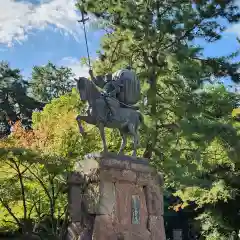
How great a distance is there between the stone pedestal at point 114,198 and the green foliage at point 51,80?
106 ft

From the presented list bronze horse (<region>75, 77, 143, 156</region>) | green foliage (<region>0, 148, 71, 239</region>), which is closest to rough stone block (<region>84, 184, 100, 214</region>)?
bronze horse (<region>75, 77, 143, 156</region>)

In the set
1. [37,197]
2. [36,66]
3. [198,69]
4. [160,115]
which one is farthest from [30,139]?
[36,66]

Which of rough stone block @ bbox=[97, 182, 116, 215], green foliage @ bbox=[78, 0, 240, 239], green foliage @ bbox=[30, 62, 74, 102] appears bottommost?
rough stone block @ bbox=[97, 182, 116, 215]

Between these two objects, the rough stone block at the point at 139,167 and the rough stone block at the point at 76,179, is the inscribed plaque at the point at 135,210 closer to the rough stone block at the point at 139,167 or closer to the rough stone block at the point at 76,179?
the rough stone block at the point at 139,167

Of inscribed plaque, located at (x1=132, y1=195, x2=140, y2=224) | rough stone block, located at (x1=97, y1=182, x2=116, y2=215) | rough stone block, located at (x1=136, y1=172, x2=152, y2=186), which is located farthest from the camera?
rough stone block, located at (x1=136, y1=172, x2=152, y2=186)

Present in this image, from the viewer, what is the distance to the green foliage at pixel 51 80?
142ft

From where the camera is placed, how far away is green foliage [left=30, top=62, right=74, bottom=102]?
43.2m

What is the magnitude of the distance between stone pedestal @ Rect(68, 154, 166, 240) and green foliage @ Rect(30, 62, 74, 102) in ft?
106

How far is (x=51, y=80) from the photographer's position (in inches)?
1761

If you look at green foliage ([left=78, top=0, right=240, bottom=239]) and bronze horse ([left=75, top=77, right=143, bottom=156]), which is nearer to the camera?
bronze horse ([left=75, top=77, right=143, bottom=156])

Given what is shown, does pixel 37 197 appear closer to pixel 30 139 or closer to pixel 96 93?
pixel 30 139

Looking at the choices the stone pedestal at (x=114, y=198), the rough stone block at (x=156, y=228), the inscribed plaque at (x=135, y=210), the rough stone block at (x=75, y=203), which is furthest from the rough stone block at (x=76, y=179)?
the rough stone block at (x=156, y=228)

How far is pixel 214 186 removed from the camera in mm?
20344

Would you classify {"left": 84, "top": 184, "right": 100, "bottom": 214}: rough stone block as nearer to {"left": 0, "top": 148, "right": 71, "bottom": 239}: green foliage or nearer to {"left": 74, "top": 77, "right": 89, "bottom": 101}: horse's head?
{"left": 74, "top": 77, "right": 89, "bottom": 101}: horse's head
